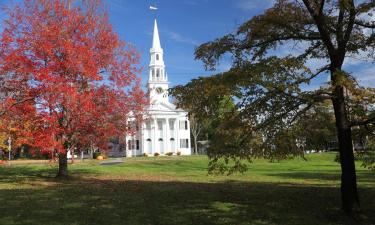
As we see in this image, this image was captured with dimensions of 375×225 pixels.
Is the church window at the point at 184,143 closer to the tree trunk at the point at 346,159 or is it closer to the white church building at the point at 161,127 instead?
Answer: the white church building at the point at 161,127

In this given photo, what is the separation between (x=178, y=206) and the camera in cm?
1265

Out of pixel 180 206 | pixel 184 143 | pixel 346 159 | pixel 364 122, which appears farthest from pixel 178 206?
pixel 184 143

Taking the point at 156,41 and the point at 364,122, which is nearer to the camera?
the point at 364,122

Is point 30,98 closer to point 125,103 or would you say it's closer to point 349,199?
point 125,103

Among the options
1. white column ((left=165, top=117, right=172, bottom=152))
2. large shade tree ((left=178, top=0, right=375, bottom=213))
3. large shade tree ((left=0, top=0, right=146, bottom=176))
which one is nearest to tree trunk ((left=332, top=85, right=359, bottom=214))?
large shade tree ((left=178, top=0, right=375, bottom=213))

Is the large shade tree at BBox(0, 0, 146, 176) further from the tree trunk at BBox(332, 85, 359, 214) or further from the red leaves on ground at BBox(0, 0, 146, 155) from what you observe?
the tree trunk at BBox(332, 85, 359, 214)

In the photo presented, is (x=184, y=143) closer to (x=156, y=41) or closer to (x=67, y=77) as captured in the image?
(x=156, y=41)

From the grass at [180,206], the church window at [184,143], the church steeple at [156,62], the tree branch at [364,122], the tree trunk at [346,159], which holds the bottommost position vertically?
the grass at [180,206]

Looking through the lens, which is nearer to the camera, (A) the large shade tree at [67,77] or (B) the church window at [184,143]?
(A) the large shade tree at [67,77]

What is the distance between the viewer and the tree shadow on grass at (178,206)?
10560 mm

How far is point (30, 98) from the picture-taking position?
19.6 m

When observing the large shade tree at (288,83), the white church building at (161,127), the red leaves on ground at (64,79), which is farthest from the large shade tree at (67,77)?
the white church building at (161,127)

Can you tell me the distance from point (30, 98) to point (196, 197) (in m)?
9.77

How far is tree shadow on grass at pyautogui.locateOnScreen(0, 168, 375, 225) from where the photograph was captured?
416 inches
